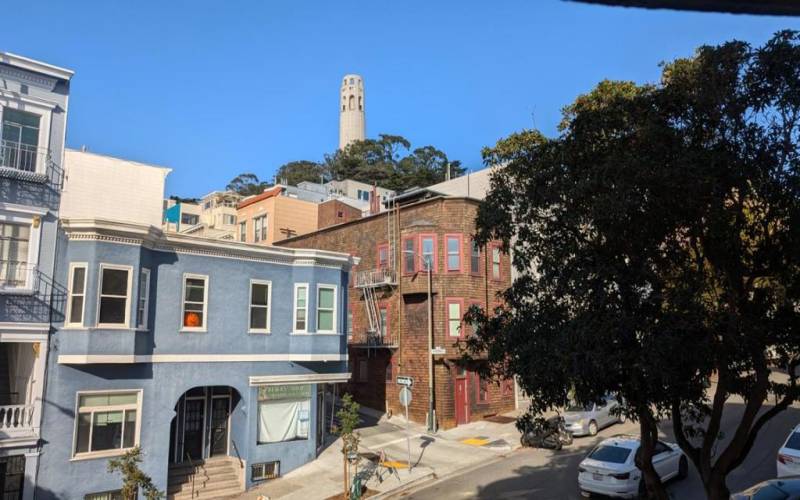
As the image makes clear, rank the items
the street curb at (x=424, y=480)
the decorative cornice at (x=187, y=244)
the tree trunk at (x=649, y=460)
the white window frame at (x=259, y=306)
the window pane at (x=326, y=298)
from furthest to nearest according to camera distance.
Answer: the window pane at (x=326, y=298), the white window frame at (x=259, y=306), the street curb at (x=424, y=480), the decorative cornice at (x=187, y=244), the tree trunk at (x=649, y=460)

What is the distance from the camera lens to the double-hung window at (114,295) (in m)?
17.5

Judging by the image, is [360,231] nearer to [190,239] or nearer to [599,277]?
[190,239]

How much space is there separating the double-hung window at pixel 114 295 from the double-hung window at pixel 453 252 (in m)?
14.5

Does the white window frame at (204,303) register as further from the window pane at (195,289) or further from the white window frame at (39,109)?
the white window frame at (39,109)

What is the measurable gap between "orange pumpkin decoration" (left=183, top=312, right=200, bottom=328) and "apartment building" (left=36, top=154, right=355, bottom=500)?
1.7 inches

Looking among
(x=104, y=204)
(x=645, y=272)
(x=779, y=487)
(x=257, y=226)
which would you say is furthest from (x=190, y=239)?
(x=257, y=226)

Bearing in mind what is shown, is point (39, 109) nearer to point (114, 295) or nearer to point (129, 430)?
point (114, 295)

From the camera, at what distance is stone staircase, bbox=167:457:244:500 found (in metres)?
18.9

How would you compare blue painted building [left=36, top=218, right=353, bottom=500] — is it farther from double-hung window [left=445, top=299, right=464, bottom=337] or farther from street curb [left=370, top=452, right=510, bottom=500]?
double-hung window [left=445, top=299, right=464, bottom=337]

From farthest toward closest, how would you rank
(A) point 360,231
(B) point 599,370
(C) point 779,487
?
1. (A) point 360,231
2. (C) point 779,487
3. (B) point 599,370

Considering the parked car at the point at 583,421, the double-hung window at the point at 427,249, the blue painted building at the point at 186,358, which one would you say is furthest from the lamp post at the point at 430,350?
the parked car at the point at 583,421

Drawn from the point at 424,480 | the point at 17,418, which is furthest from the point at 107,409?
the point at 424,480

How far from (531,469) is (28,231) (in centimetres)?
1729

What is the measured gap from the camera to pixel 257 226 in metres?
43.3
